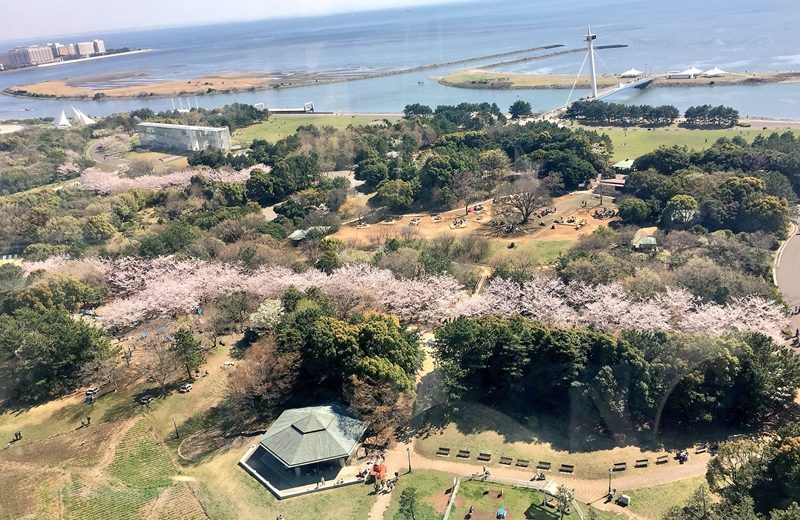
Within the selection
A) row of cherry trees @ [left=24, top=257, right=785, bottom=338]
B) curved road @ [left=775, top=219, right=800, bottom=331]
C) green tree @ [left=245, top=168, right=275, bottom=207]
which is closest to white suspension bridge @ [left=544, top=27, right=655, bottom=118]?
green tree @ [left=245, top=168, right=275, bottom=207]

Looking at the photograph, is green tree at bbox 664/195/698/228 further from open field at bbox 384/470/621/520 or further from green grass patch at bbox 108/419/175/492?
green grass patch at bbox 108/419/175/492

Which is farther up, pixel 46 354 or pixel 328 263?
pixel 328 263

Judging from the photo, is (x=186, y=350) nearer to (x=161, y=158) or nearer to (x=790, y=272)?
(x=790, y=272)

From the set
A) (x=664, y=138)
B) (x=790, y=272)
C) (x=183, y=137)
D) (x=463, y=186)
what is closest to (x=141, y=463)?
(x=463, y=186)

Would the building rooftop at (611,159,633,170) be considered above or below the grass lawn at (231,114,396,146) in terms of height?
below

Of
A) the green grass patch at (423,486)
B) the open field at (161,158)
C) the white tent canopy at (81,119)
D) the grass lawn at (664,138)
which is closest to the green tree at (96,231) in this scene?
the open field at (161,158)

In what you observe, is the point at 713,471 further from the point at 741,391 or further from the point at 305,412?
the point at 305,412
